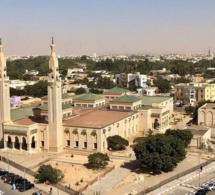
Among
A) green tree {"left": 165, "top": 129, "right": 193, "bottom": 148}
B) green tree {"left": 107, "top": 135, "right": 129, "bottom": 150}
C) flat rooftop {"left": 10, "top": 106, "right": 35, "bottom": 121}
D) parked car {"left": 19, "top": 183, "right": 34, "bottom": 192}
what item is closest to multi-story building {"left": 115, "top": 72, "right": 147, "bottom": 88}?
flat rooftop {"left": 10, "top": 106, "right": 35, "bottom": 121}

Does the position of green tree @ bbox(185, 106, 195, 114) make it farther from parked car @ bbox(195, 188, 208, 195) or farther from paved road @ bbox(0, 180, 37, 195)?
paved road @ bbox(0, 180, 37, 195)

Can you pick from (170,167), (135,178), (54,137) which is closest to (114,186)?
(135,178)

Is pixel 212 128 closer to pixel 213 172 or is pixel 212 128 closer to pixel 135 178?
pixel 213 172

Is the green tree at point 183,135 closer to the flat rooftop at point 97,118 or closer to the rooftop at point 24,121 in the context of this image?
the flat rooftop at point 97,118

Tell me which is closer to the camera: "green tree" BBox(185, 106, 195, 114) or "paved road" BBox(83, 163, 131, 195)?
"paved road" BBox(83, 163, 131, 195)

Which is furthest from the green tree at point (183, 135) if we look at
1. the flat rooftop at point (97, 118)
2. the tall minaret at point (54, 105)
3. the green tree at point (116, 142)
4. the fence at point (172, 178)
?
the tall minaret at point (54, 105)

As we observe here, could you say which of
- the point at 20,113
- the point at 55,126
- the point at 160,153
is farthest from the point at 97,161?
the point at 20,113
